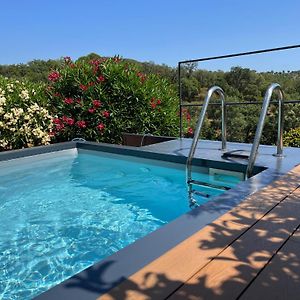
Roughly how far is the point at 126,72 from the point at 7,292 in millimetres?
5308

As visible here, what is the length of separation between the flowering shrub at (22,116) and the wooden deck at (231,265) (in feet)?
16.5

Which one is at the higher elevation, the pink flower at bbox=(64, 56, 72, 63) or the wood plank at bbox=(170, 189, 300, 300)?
the pink flower at bbox=(64, 56, 72, 63)

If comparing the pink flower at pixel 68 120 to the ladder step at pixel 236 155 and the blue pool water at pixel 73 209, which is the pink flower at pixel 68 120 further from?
the ladder step at pixel 236 155

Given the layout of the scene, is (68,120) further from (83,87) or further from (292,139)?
(292,139)


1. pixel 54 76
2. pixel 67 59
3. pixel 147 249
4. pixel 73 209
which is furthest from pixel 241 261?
pixel 67 59

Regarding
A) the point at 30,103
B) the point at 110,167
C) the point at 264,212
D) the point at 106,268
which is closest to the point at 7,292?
the point at 106,268

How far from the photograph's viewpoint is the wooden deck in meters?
1.31

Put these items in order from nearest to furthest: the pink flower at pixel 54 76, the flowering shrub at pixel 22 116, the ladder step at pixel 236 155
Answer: the ladder step at pixel 236 155 → the flowering shrub at pixel 22 116 → the pink flower at pixel 54 76

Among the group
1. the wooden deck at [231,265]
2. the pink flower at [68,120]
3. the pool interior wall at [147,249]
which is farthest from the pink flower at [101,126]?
the wooden deck at [231,265]

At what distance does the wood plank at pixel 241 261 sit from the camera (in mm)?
1316

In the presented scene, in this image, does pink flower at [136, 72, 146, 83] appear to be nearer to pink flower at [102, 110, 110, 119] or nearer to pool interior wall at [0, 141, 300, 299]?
pink flower at [102, 110, 110, 119]

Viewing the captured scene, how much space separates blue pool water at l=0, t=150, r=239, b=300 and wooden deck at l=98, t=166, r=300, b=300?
4.22 ft

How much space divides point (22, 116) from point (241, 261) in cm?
550

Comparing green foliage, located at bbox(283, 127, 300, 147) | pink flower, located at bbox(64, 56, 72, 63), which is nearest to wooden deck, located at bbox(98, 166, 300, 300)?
green foliage, located at bbox(283, 127, 300, 147)
